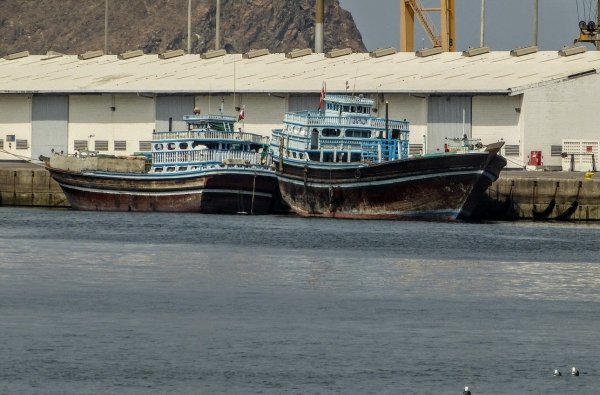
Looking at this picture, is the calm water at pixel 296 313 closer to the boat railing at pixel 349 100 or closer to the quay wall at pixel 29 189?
the boat railing at pixel 349 100

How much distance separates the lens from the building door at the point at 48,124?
81.8 m

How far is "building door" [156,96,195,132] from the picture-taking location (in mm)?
79438

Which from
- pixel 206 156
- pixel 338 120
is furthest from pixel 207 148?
pixel 338 120

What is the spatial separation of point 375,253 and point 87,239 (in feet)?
36.7

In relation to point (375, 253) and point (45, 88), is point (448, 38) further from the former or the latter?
point (375, 253)

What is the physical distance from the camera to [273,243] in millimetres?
50344

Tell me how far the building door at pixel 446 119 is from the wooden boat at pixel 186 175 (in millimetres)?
10259

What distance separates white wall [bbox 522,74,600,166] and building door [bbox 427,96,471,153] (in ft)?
10.9

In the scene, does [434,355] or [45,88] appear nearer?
[434,355]

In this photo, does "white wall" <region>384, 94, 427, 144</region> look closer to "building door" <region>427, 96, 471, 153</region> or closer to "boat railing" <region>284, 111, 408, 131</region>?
"building door" <region>427, 96, 471, 153</region>

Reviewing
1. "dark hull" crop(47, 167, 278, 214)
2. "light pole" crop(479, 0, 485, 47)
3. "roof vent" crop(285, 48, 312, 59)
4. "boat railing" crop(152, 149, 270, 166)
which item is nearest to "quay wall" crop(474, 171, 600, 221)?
"dark hull" crop(47, 167, 278, 214)

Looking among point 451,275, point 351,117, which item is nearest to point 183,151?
point 351,117

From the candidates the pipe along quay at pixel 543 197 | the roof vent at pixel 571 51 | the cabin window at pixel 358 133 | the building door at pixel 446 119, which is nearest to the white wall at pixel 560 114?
the pipe along quay at pixel 543 197

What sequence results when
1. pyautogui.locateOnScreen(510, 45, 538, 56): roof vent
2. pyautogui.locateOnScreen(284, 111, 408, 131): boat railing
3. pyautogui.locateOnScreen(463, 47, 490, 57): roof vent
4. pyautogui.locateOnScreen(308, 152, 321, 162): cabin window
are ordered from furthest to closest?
pyautogui.locateOnScreen(463, 47, 490, 57): roof vent < pyautogui.locateOnScreen(510, 45, 538, 56): roof vent < pyautogui.locateOnScreen(308, 152, 321, 162): cabin window < pyautogui.locateOnScreen(284, 111, 408, 131): boat railing
